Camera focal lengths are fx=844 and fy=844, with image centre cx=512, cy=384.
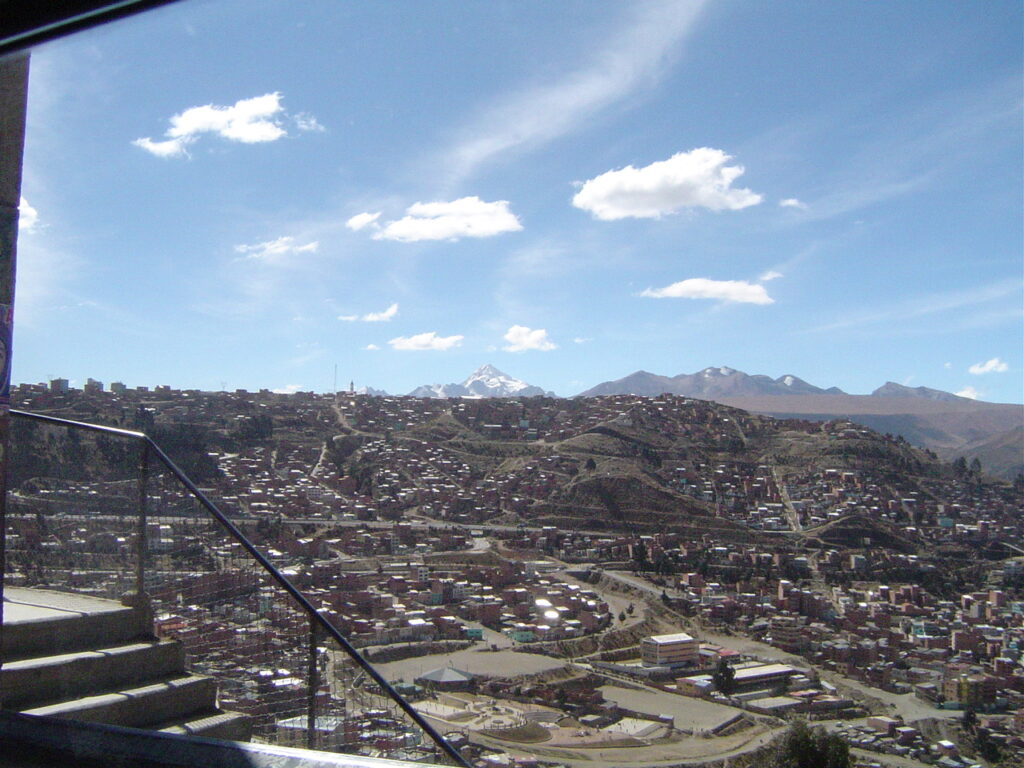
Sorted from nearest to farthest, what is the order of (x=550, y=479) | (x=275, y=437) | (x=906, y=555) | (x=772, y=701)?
(x=772, y=701)
(x=906, y=555)
(x=275, y=437)
(x=550, y=479)

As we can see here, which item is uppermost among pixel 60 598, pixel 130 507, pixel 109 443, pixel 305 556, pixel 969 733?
pixel 109 443

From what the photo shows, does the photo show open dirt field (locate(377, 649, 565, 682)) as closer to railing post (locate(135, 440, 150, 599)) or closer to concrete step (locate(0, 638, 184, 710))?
railing post (locate(135, 440, 150, 599))

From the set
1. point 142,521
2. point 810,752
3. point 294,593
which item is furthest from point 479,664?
point 294,593

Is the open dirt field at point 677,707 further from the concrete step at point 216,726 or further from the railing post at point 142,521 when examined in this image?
the railing post at point 142,521

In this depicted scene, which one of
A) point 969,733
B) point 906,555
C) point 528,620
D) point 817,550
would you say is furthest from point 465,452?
point 969,733

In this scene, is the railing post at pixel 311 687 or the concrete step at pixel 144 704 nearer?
the concrete step at pixel 144 704

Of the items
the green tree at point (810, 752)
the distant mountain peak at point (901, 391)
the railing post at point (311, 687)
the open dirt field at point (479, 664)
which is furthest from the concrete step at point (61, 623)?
the distant mountain peak at point (901, 391)

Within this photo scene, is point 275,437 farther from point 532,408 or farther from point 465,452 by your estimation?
point 532,408
